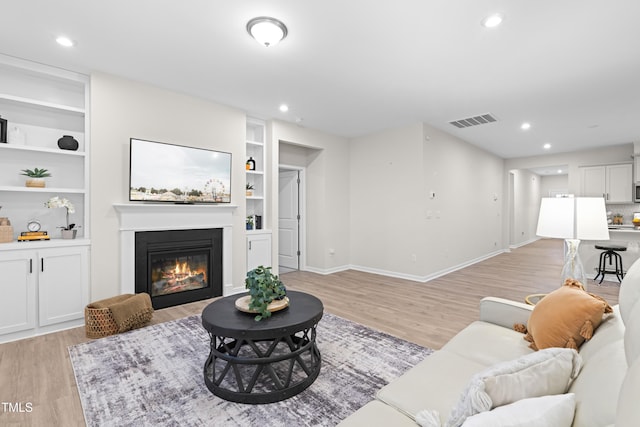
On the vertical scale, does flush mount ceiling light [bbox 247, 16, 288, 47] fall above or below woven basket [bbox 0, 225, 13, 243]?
above

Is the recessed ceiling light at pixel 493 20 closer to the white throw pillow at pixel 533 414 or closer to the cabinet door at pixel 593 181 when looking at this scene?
the white throw pillow at pixel 533 414

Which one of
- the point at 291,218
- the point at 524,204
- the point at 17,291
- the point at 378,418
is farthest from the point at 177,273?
the point at 524,204

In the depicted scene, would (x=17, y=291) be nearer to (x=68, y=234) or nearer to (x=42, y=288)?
(x=42, y=288)

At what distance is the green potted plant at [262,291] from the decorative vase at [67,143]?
2693 millimetres

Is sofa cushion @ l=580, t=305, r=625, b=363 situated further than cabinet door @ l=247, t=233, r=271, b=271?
No

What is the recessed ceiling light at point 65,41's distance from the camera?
2.78m

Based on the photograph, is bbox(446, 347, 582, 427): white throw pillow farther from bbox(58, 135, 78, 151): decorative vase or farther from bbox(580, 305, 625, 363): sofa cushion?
bbox(58, 135, 78, 151): decorative vase

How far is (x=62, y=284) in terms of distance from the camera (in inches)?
125

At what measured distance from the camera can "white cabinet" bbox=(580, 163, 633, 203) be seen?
261 inches

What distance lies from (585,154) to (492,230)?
266 cm

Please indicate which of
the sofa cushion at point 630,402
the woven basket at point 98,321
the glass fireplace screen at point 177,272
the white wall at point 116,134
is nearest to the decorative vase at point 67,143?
the white wall at point 116,134

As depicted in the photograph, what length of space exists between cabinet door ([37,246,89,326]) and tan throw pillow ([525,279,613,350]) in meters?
4.06

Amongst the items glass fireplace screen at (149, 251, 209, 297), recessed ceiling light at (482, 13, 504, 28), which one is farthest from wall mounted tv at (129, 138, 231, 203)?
recessed ceiling light at (482, 13, 504, 28)

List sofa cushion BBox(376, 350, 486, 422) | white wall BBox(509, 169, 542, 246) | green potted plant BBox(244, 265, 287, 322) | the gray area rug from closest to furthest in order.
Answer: sofa cushion BBox(376, 350, 486, 422)
the gray area rug
green potted plant BBox(244, 265, 287, 322)
white wall BBox(509, 169, 542, 246)
